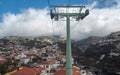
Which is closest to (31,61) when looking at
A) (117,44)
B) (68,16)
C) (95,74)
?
(95,74)

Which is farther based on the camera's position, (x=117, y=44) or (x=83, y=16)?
(x=117, y=44)

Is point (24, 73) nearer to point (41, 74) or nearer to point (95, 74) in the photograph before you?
point (41, 74)

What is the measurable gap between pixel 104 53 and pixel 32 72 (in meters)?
79.4

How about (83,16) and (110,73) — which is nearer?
(83,16)

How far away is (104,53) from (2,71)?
280 feet

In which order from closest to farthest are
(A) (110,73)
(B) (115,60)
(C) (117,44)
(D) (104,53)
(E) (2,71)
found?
1. (E) (2,71)
2. (A) (110,73)
3. (B) (115,60)
4. (D) (104,53)
5. (C) (117,44)

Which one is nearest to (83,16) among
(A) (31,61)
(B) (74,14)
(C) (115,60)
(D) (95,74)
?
(B) (74,14)

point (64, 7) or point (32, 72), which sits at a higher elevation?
point (64, 7)

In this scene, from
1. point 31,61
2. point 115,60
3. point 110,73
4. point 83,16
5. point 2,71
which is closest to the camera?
point 83,16

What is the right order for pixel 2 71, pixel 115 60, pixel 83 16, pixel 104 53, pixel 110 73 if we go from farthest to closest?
pixel 104 53 < pixel 115 60 < pixel 110 73 < pixel 2 71 < pixel 83 16

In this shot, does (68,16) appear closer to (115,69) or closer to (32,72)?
(32,72)

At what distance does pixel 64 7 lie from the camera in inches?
846

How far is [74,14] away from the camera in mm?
21766

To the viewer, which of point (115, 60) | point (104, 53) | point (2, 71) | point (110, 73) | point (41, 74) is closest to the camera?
point (2, 71)
